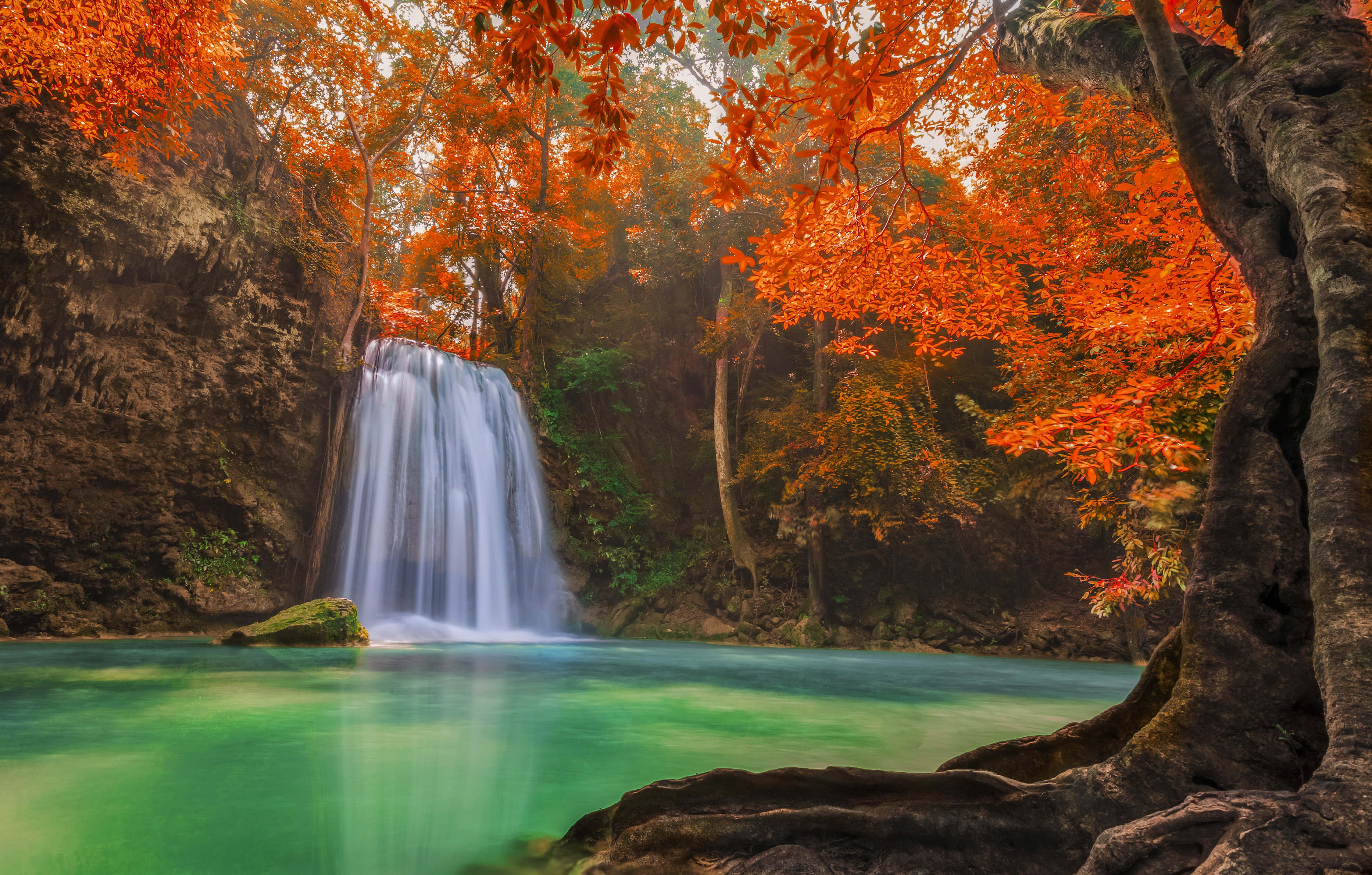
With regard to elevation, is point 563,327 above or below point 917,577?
above

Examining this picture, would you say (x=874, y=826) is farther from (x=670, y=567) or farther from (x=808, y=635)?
(x=670, y=567)

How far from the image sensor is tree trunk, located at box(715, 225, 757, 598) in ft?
50.9

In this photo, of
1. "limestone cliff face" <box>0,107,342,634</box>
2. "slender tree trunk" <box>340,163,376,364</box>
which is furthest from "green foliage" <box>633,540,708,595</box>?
"slender tree trunk" <box>340,163,376,364</box>

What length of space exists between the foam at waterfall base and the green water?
2942mm

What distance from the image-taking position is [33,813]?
2738 mm

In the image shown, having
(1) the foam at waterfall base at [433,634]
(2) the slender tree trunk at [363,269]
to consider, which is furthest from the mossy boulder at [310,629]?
(2) the slender tree trunk at [363,269]

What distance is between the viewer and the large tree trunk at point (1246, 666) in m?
1.61

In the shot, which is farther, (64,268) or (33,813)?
(64,268)

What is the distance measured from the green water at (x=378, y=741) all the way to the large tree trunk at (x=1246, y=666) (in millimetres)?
1165

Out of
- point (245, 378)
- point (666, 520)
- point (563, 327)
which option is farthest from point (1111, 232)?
point (563, 327)

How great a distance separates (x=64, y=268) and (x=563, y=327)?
39.0ft

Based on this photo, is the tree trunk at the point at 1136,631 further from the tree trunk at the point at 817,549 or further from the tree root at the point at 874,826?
the tree root at the point at 874,826

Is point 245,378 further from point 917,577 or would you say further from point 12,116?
point 917,577

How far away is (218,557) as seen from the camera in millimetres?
11164
